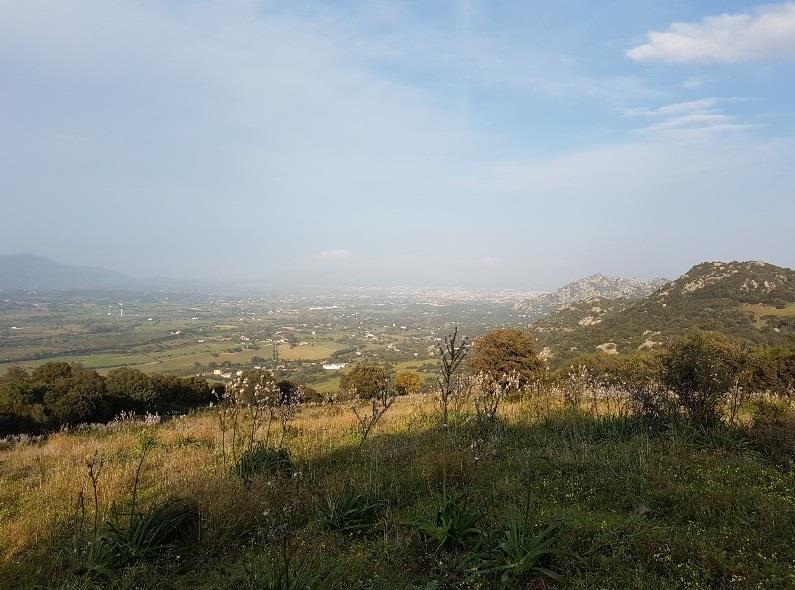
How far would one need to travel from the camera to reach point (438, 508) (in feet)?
14.5

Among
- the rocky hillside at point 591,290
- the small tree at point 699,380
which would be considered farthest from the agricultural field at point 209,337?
the rocky hillside at point 591,290

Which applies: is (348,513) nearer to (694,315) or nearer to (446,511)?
Result: (446,511)

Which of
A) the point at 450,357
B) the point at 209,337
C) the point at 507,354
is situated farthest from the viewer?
the point at 209,337

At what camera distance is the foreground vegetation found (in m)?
3.62

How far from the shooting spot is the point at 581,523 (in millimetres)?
4301

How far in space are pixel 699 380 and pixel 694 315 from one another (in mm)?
61574

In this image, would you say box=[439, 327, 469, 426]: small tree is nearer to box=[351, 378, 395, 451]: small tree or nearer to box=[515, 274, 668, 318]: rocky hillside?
box=[351, 378, 395, 451]: small tree

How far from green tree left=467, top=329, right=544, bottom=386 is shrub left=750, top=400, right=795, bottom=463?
36.3ft

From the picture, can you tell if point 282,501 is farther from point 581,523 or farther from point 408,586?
point 581,523

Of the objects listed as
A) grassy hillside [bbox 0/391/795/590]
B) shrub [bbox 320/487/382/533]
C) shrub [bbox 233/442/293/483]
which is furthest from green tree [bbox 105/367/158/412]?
shrub [bbox 320/487/382/533]

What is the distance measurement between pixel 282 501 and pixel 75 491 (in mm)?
3605

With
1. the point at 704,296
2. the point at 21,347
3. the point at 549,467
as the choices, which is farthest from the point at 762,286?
the point at 21,347

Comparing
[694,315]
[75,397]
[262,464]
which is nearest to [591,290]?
[694,315]

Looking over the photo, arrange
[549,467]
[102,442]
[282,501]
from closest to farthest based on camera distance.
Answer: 1. [282,501]
2. [549,467]
3. [102,442]
